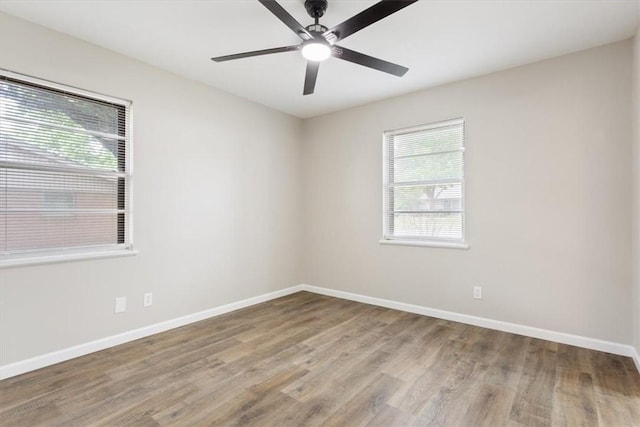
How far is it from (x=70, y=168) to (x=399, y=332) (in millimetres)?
3268

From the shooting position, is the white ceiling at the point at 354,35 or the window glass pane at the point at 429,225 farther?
the window glass pane at the point at 429,225

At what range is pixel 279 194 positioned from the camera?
449cm

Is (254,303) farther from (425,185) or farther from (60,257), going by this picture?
(425,185)

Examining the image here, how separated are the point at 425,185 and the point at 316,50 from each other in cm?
215

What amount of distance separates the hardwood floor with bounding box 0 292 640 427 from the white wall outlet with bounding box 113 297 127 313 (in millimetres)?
319

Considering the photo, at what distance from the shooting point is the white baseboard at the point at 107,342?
7.61 feet

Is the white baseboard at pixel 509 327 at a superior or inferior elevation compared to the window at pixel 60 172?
inferior

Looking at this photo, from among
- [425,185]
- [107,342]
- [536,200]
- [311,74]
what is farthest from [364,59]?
[107,342]

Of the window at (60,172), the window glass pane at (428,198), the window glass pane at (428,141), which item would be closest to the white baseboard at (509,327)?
the window glass pane at (428,198)

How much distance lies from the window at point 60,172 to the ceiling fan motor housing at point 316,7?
6.38ft

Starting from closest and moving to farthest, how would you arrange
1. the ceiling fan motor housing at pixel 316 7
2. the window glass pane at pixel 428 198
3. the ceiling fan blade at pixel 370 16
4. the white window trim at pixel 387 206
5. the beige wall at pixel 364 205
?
the ceiling fan blade at pixel 370 16 < the ceiling fan motor housing at pixel 316 7 < the beige wall at pixel 364 205 < the white window trim at pixel 387 206 < the window glass pane at pixel 428 198

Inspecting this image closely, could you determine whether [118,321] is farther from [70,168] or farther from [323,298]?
[323,298]

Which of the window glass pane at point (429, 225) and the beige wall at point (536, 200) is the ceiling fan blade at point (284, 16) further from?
the window glass pane at point (429, 225)

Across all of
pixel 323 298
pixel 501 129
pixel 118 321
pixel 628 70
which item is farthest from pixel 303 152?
pixel 628 70
